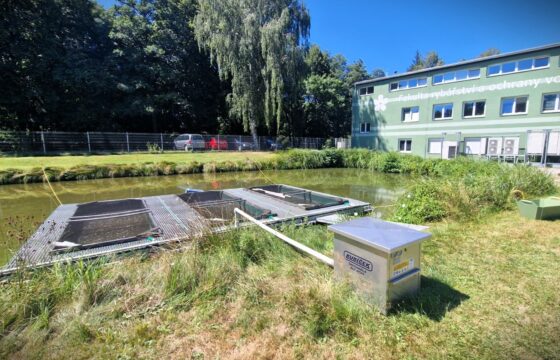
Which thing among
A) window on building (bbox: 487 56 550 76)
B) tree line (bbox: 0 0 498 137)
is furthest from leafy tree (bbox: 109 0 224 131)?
window on building (bbox: 487 56 550 76)

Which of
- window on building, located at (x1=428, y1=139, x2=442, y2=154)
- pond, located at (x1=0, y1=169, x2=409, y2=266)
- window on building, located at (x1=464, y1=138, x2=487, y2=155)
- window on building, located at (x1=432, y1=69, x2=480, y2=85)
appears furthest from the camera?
window on building, located at (x1=428, y1=139, x2=442, y2=154)

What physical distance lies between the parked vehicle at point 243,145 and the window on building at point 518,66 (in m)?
17.4

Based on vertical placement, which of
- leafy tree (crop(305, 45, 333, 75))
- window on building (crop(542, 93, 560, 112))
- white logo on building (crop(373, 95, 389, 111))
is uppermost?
leafy tree (crop(305, 45, 333, 75))

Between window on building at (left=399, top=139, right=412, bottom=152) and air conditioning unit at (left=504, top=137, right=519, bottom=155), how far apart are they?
689 cm

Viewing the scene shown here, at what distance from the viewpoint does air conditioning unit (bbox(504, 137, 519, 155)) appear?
53.4ft

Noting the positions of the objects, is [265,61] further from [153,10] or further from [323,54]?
[323,54]

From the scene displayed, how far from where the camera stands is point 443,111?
20719 mm

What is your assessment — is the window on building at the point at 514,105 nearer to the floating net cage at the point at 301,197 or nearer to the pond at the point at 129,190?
the pond at the point at 129,190

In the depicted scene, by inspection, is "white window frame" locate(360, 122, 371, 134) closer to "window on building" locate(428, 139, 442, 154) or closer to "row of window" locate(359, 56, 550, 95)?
"row of window" locate(359, 56, 550, 95)

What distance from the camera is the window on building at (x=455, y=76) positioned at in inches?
749

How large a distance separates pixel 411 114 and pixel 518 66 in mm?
6982

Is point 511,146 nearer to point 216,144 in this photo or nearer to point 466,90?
point 466,90

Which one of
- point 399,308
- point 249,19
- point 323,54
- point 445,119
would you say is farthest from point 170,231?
point 323,54

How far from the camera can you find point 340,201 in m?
7.18
